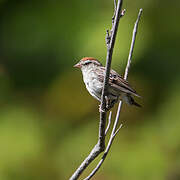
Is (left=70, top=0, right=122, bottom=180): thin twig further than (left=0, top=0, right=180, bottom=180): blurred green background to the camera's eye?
No

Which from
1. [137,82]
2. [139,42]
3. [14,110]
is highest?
[139,42]

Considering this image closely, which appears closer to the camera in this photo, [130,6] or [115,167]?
[115,167]

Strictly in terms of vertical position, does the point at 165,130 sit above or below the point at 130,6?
below

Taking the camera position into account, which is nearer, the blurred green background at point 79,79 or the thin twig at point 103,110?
the thin twig at point 103,110

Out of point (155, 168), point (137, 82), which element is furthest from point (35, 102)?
point (155, 168)

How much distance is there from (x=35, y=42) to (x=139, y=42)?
1312 millimetres

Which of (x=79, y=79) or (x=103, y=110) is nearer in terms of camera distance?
(x=103, y=110)

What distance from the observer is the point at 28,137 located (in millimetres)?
6117

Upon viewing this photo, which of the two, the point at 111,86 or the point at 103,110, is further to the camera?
the point at 111,86

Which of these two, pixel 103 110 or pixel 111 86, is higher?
pixel 103 110

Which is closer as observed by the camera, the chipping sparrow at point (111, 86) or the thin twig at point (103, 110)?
the thin twig at point (103, 110)

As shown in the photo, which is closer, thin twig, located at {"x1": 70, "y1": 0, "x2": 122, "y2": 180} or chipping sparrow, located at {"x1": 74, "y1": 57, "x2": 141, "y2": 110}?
thin twig, located at {"x1": 70, "y1": 0, "x2": 122, "y2": 180}

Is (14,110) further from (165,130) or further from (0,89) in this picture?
(165,130)

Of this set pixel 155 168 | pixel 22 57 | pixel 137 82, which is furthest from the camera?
pixel 22 57
